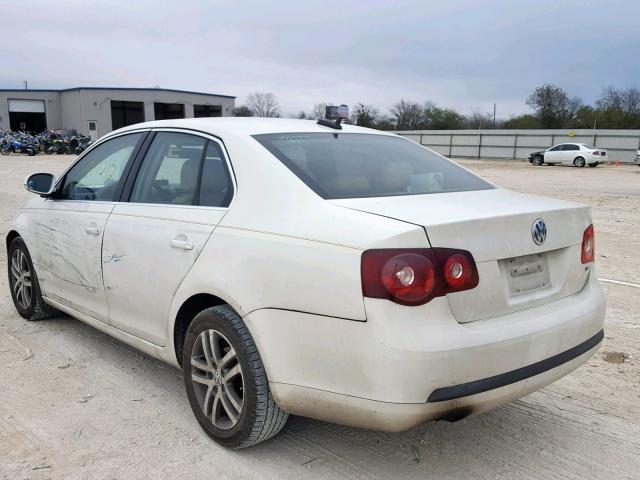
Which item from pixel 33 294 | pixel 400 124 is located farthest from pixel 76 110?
pixel 33 294

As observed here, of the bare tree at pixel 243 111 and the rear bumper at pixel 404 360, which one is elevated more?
the bare tree at pixel 243 111

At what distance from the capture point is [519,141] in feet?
159

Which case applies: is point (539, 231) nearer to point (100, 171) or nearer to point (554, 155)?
point (100, 171)

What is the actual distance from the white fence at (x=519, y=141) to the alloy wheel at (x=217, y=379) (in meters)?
44.2

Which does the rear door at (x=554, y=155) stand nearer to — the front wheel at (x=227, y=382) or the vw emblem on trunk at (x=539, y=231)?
the vw emblem on trunk at (x=539, y=231)

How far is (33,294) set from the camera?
4801mm

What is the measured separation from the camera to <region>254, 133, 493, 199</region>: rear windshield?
9.57 feet

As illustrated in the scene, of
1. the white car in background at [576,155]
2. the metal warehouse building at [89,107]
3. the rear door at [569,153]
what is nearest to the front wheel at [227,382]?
the white car in background at [576,155]

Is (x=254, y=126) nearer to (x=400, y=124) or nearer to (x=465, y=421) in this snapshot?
(x=465, y=421)

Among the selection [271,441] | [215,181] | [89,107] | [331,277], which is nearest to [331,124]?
[215,181]

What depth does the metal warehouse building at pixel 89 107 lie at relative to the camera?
60.3 m

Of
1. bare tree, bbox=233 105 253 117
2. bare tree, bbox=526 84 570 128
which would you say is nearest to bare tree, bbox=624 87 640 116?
bare tree, bbox=526 84 570 128

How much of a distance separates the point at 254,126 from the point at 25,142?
1755 inches

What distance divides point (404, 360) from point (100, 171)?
2.79 metres
